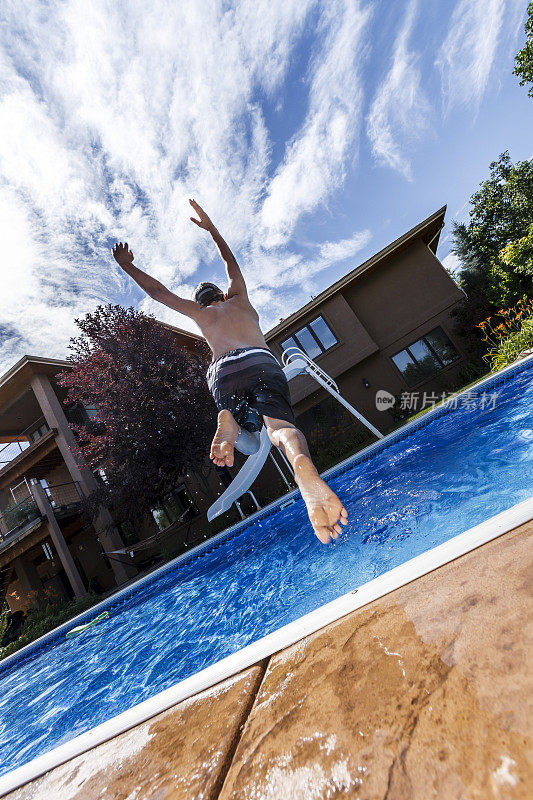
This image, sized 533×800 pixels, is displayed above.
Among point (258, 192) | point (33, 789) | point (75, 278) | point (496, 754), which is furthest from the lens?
point (258, 192)

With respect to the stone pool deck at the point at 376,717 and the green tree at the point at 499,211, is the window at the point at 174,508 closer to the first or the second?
the stone pool deck at the point at 376,717

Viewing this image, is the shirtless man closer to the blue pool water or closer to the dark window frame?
the blue pool water

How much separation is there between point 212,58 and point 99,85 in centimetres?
341

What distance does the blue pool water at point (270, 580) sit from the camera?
3723 mm

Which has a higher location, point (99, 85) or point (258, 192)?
point (258, 192)

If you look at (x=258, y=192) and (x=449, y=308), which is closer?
(x=449, y=308)

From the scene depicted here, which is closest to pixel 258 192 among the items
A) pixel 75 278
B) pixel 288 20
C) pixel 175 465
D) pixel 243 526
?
pixel 288 20

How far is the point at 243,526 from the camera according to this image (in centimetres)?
923

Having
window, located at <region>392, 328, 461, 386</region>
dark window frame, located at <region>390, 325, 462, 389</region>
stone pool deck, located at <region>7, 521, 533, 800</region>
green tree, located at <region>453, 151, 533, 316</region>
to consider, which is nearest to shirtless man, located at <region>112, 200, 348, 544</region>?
stone pool deck, located at <region>7, 521, 533, 800</region>

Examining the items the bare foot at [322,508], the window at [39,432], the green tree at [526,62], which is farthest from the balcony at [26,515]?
the green tree at [526,62]

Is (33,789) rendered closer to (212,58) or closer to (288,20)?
(212,58)

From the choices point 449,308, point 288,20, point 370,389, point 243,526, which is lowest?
point 243,526

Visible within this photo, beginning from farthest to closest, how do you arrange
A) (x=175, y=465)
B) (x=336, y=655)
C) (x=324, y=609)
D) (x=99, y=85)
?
(x=175, y=465)
(x=99, y=85)
(x=324, y=609)
(x=336, y=655)

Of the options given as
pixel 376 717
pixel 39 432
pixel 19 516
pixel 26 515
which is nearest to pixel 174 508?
pixel 26 515
